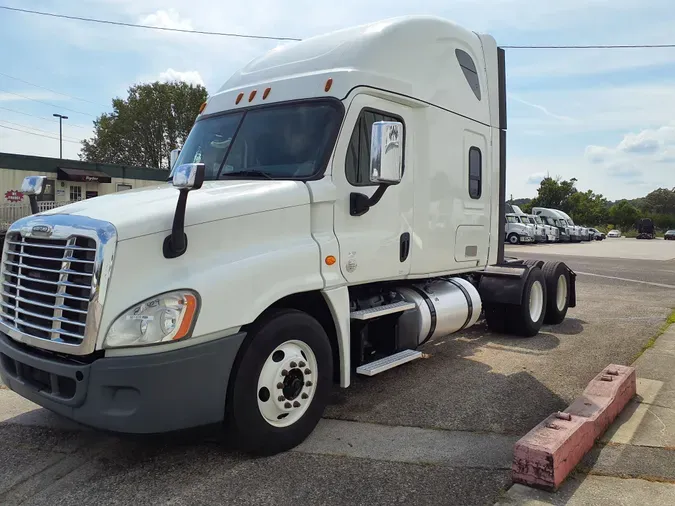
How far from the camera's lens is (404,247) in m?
5.45

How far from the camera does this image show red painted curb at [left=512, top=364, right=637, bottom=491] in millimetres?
3527

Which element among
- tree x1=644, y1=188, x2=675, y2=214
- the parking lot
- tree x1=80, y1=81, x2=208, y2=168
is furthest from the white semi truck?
tree x1=644, y1=188, x2=675, y2=214

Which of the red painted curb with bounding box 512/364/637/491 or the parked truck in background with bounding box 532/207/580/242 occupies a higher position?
the parked truck in background with bounding box 532/207/580/242

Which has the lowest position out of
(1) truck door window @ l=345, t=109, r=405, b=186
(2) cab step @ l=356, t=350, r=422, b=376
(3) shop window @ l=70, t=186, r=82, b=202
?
(2) cab step @ l=356, t=350, r=422, b=376

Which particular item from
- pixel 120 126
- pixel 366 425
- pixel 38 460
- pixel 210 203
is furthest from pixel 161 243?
pixel 120 126

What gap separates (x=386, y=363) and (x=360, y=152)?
1909 mm

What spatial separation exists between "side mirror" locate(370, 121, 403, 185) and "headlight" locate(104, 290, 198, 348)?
164 cm

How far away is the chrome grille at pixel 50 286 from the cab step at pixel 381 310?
7.30 ft

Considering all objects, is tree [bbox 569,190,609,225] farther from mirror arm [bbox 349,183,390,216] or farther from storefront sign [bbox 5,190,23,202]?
mirror arm [bbox 349,183,390,216]

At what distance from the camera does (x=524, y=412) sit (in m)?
5.08

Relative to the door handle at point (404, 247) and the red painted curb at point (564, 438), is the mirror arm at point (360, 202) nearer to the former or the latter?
the door handle at point (404, 247)

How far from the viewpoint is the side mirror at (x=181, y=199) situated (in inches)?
134

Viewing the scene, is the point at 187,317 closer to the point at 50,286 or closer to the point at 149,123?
the point at 50,286

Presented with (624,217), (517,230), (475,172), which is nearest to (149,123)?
(517,230)
